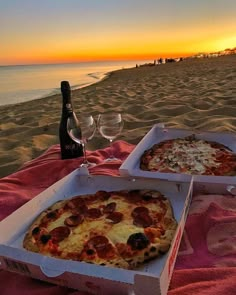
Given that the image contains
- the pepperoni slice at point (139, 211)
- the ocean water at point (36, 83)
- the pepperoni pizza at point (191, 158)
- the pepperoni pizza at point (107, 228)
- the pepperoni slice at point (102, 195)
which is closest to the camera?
the pepperoni pizza at point (107, 228)

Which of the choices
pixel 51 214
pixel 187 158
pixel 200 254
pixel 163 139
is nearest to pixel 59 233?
pixel 51 214

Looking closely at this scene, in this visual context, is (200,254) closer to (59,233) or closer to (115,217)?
(115,217)

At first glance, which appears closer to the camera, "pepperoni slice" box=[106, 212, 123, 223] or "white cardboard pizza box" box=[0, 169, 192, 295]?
"white cardboard pizza box" box=[0, 169, 192, 295]

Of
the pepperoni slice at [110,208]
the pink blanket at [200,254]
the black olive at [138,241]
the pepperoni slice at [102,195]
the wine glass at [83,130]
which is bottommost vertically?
the pink blanket at [200,254]

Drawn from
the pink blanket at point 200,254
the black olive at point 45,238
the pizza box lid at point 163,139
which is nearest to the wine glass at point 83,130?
the pizza box lid at point 163,139

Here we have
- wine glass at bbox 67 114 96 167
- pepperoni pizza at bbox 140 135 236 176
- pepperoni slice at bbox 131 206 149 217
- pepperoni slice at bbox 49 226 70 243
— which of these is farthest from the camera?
wine glass at bbox 67 114 96 167

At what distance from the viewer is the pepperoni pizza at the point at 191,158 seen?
1653mm

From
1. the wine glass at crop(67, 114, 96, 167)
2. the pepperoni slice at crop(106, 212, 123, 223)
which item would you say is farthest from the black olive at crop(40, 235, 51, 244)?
the wine glass at crop(67, 114, 96, 167)

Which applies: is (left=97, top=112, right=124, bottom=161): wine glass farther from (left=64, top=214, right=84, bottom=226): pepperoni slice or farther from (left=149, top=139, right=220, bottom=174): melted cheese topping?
(left=64, top=214, right=84, bottom=226): pepperoni slice

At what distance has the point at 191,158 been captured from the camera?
1.77 m

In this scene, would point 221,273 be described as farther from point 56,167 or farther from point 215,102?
point 215,102

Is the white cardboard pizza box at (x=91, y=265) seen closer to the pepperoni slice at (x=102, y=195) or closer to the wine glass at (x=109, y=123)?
the pepperoni slice at (x=102, y=195)

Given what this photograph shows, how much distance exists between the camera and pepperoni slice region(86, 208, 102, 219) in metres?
1.26

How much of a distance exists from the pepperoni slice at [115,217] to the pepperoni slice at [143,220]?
6cm
